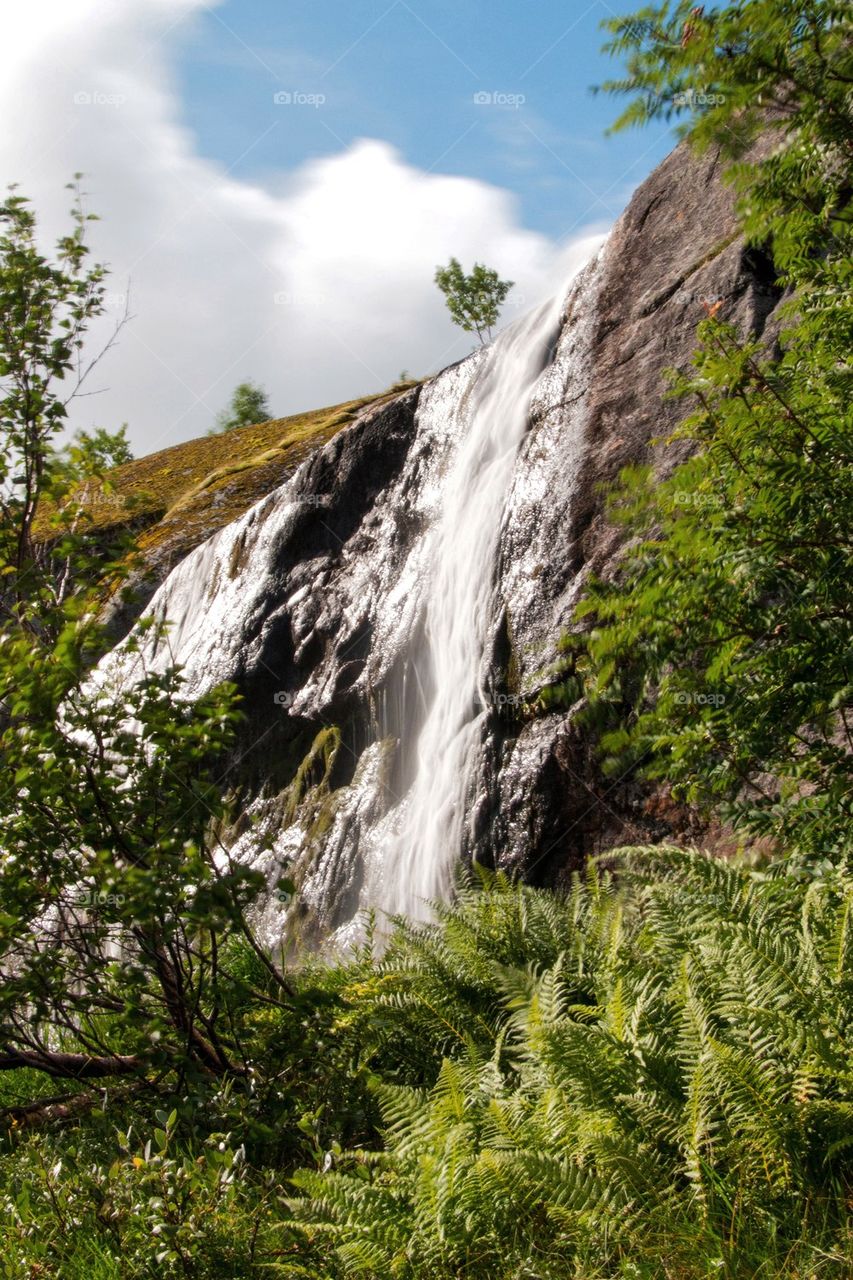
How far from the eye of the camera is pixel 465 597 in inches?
352

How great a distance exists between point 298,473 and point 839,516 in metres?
10.5

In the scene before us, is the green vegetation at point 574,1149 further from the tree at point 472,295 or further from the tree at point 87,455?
the tree at point 472,295

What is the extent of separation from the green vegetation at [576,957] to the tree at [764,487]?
15 millimetres

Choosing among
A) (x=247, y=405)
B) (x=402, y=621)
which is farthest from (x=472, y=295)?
(x=402, y=621)

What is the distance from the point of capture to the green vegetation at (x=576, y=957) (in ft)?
9.36

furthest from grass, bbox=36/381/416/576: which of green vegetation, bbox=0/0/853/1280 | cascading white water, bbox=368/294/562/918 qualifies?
green vegetation, bbox=0/0/853/1280

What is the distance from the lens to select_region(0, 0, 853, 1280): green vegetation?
112 inches

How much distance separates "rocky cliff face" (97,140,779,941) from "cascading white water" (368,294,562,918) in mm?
27

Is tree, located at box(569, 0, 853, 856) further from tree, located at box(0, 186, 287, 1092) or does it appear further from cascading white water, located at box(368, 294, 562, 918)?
cascading white water, located at box(368, 294, 562, 918)

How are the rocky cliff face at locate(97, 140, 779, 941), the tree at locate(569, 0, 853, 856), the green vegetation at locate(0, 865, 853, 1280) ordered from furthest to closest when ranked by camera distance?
1. the rocky cliff face at locate(97, 140, 779, 941)
2. the tree at locate(569, 0, 853, 856)
3. the green vegetation at locate(0, 865, 853, 1280)

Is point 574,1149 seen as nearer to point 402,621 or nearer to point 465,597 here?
point 465,597

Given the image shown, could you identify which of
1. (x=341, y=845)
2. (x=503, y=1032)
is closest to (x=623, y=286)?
(x=341, y=845)

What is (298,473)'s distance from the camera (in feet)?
44.7

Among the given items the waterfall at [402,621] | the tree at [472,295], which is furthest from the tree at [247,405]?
the waterfall at [402,621]
